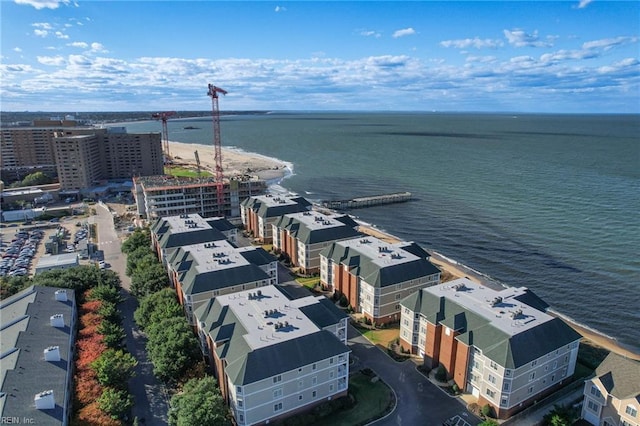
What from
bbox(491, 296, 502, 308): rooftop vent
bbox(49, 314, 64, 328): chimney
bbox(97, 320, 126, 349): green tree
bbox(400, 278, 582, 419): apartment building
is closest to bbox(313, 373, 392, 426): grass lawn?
bbox(400, 278, 582, 419): apartment building

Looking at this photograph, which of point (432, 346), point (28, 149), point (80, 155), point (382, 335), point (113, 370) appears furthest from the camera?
point (28, 149)

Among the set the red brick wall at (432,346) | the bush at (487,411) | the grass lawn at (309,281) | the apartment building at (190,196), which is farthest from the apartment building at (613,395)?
the apartment building at (190,196)

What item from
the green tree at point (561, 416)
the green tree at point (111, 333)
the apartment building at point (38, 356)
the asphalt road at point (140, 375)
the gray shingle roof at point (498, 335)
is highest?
the gray shingle roof at point (498, 335)

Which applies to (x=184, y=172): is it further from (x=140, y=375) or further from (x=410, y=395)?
(x=410, y=395)

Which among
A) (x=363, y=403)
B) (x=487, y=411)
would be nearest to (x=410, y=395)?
(x=363, y=403)

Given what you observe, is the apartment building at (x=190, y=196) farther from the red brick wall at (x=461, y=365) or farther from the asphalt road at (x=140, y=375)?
the red brick wall at (x=461, y=365)

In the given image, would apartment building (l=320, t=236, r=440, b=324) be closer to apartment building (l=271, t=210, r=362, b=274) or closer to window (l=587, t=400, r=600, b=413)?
apartment building (l=271, t=210, r=362, b=274)
